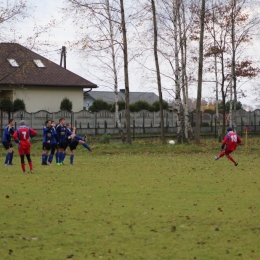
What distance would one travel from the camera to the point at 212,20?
44188 mm

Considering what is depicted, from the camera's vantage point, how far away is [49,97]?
206ft

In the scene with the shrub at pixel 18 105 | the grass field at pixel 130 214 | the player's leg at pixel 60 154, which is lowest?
the grass field at pixel 130 214

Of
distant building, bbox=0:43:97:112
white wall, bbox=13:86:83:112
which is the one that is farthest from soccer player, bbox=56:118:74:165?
white wall, bbox=13:86:83:112

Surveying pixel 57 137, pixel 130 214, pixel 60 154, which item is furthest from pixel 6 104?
pixel 130 214

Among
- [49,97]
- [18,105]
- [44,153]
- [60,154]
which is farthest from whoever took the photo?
[49,97]

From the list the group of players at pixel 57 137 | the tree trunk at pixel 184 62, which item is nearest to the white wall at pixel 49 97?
the tree trunk at pixel 184 62

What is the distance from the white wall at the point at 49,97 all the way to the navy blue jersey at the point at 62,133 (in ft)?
112

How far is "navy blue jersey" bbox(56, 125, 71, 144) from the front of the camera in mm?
24750

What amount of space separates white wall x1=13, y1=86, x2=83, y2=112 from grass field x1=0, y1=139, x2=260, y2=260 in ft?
126

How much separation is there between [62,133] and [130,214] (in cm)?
1245

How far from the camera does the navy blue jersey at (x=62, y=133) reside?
2475 centimetres

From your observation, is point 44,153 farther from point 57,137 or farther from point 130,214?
point 130,214

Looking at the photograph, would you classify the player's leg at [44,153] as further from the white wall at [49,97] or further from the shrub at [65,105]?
the shrub at [65,105]

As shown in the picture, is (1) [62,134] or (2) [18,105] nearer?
(1) [62,134]
